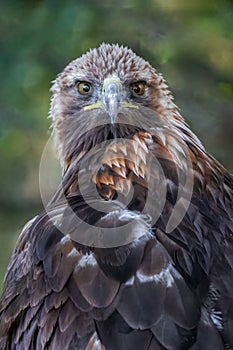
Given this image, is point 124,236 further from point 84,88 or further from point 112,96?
point 84,88

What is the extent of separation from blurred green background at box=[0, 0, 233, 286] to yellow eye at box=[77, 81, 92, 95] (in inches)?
40.1

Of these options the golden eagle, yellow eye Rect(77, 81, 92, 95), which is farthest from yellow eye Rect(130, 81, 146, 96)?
yellow eye Rect(77, 81, 92, 95)

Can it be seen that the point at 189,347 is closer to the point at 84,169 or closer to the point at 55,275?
the point at 55,275

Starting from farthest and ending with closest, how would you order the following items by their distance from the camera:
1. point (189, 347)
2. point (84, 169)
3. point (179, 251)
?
point (84, 169)
point (179, 251)
point (189, 347)

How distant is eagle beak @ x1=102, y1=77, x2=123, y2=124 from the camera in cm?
372

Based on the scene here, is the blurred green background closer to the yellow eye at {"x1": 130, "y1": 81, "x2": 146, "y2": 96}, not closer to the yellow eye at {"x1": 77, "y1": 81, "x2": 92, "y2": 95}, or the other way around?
the yellow eye at {"x1": 77, "y1": 81, "x2": 92, "y2": 95}

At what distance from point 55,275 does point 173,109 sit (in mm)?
969

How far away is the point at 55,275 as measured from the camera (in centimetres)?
327

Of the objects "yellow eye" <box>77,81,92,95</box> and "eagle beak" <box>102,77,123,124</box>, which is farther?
"yellow eye" <box>77,81,92,95</box>

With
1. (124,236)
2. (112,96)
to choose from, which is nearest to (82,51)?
(112,96)

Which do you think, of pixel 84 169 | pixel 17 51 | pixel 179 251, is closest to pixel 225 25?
pixel 17 51

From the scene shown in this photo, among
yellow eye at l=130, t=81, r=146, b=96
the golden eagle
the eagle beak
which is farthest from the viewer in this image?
yellow eye at l=130, t=81, r=146, b=96

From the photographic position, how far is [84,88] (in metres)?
3.95

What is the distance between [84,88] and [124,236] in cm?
90
